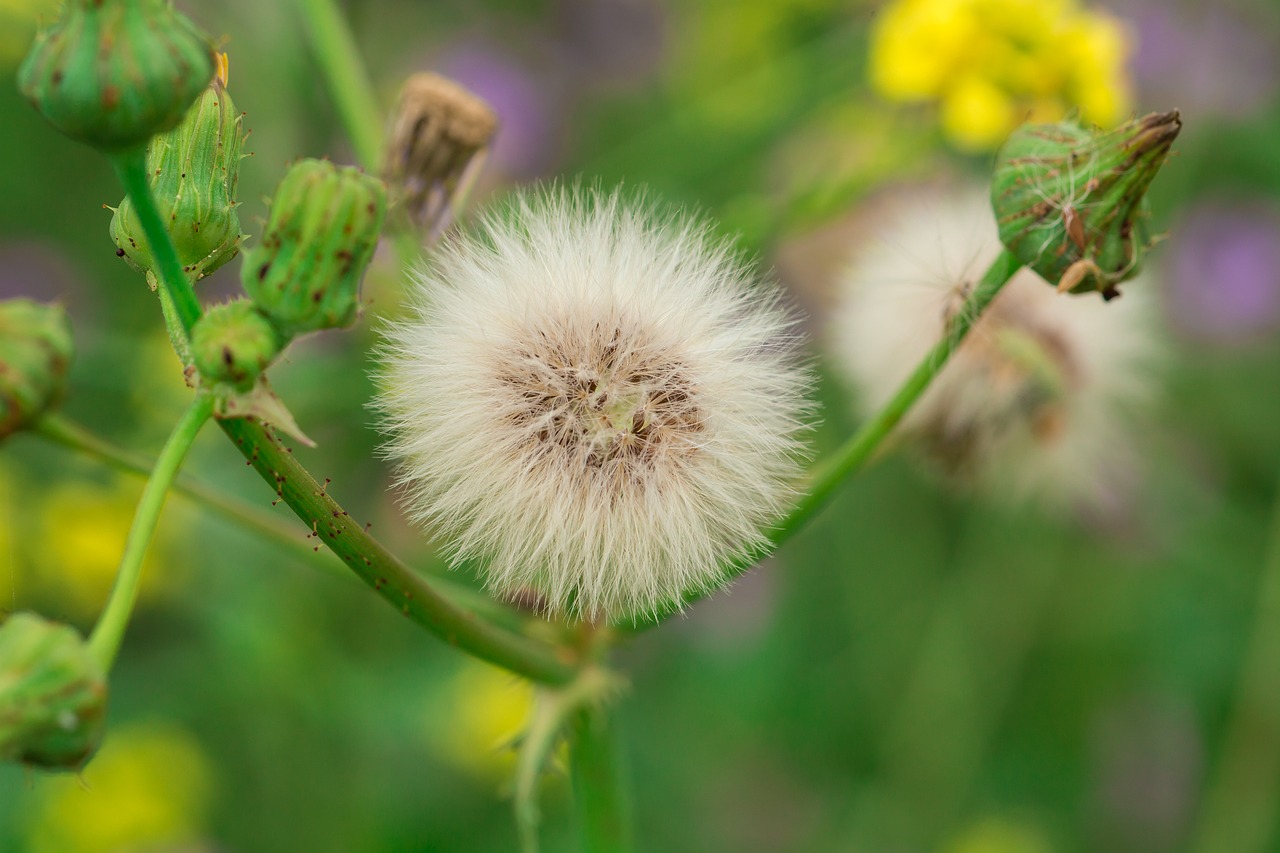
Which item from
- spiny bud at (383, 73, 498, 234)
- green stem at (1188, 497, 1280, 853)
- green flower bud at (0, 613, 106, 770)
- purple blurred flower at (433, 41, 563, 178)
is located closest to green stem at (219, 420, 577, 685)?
green flower bud at (0, 613, 106, 770)

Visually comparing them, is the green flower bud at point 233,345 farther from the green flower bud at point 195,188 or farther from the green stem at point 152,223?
the green flower bud at point 195,188

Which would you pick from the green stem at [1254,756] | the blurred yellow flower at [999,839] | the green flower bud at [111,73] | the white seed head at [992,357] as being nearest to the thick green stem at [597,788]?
the white seed head at [992,357]

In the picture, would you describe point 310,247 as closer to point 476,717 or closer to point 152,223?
point 152,223

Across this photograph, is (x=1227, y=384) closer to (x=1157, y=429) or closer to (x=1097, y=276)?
(x=1157, y=429)

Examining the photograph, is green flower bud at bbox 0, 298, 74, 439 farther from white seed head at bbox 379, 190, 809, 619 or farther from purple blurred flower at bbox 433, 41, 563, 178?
purple blurred flower at bbox 433, 41, 563, 178

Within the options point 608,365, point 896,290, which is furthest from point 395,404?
point 896,290
